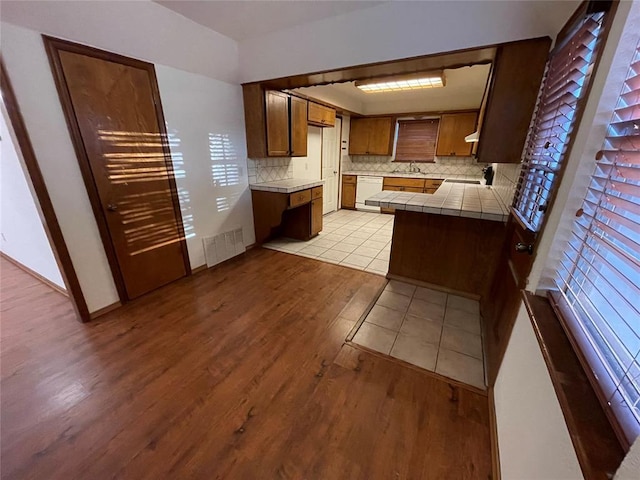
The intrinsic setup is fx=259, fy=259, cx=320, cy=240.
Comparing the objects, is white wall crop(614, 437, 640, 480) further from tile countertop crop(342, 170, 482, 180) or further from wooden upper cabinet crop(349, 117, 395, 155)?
wooden upper cabinet crop(349, 117, 395, 155)

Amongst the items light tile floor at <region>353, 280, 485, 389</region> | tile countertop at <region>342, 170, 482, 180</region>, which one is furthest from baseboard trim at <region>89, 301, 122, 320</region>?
tile countertop at <region>342, 170, 482, 180</region>

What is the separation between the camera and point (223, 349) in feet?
6.08

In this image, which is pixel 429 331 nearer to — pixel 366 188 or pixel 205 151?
pixel 205 151

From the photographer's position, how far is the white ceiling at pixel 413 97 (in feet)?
13.0

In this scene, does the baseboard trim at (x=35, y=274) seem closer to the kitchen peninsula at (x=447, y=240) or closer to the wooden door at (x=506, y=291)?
the kitchen peninsula at (x=447, y=240)

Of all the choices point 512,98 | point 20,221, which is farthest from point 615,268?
point 20,221

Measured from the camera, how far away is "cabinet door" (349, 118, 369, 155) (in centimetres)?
566

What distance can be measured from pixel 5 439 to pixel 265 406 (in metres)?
1.26

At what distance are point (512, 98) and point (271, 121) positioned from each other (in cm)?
244

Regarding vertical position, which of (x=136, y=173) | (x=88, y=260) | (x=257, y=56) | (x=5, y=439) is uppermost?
(x=257, y=56)

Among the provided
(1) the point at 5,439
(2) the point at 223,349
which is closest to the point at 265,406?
(2) the point at 223,349

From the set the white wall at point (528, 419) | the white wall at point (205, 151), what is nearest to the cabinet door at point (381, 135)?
the white wall at point (205, 151)

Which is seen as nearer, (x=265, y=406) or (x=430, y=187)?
(x=265, y=406)

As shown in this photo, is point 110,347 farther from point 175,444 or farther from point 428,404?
point 428,404
